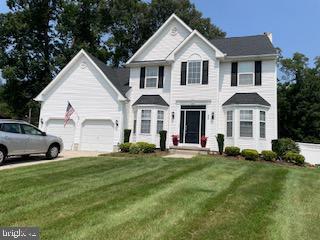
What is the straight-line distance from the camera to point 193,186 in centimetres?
802

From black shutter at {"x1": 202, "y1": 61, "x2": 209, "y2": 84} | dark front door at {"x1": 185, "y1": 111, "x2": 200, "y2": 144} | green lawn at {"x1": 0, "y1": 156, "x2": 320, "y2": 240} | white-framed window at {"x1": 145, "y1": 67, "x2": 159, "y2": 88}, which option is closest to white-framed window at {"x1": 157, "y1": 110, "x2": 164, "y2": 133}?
dark front door at {"x1": 185, "y1": 111, "x2": 200, "y2": 144}

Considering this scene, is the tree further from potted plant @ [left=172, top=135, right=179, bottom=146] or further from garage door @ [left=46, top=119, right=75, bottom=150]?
garage door @ [left=46, top=119, right=75, bottom=150]

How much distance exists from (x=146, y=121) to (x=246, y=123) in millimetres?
6326

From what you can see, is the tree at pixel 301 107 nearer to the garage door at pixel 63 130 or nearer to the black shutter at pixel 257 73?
the black shutter at pixel 257 73

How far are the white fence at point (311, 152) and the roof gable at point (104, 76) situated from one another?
1150cm

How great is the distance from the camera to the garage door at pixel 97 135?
20.1 meters

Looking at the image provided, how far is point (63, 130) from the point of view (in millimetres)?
21094

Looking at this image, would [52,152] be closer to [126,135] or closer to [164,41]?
[126,135]

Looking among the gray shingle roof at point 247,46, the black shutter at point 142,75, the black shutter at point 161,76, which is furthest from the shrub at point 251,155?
the black shutter at point 142,75

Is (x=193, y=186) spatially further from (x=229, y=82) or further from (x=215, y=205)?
(x=229, y=82)

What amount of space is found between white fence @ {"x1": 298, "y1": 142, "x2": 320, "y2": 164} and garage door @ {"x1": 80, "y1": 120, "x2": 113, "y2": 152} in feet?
38.9

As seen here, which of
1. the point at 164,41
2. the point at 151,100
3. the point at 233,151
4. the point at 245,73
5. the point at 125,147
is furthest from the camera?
the point at 164,41

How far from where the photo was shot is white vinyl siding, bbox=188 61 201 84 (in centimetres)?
1944

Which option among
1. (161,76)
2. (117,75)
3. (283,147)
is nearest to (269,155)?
(283,147)
